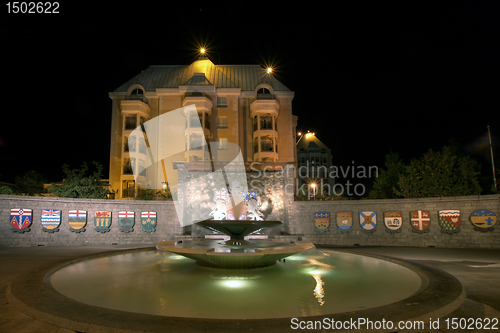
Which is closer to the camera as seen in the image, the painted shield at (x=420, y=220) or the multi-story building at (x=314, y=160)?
the painted shield at (x=420, y=220)

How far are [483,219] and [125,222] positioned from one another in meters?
19.0

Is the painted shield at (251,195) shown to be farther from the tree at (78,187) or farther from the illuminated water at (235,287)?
the illuminated water at (235,287)

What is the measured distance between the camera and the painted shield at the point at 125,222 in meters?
17.2

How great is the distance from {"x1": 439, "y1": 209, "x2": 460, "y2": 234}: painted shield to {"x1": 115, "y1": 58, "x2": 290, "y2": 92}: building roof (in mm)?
21252

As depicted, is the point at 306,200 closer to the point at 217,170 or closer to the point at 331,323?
the point at 217,170

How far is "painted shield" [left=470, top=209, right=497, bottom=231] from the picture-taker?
1391cm

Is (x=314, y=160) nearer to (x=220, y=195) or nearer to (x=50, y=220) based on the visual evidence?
(x=220, y=195)

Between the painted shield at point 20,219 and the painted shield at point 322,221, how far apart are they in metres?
15.9

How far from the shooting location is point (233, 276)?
25.5ft

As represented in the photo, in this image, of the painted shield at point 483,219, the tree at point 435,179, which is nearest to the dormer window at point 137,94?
the tree at point 435,179

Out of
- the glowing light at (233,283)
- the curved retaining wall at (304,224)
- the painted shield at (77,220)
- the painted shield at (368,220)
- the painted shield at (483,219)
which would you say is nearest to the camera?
the glowing light at (233,283)

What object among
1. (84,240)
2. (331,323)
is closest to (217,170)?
(84,240)

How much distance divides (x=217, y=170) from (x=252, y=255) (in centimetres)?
1259

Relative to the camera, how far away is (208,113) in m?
30.0
